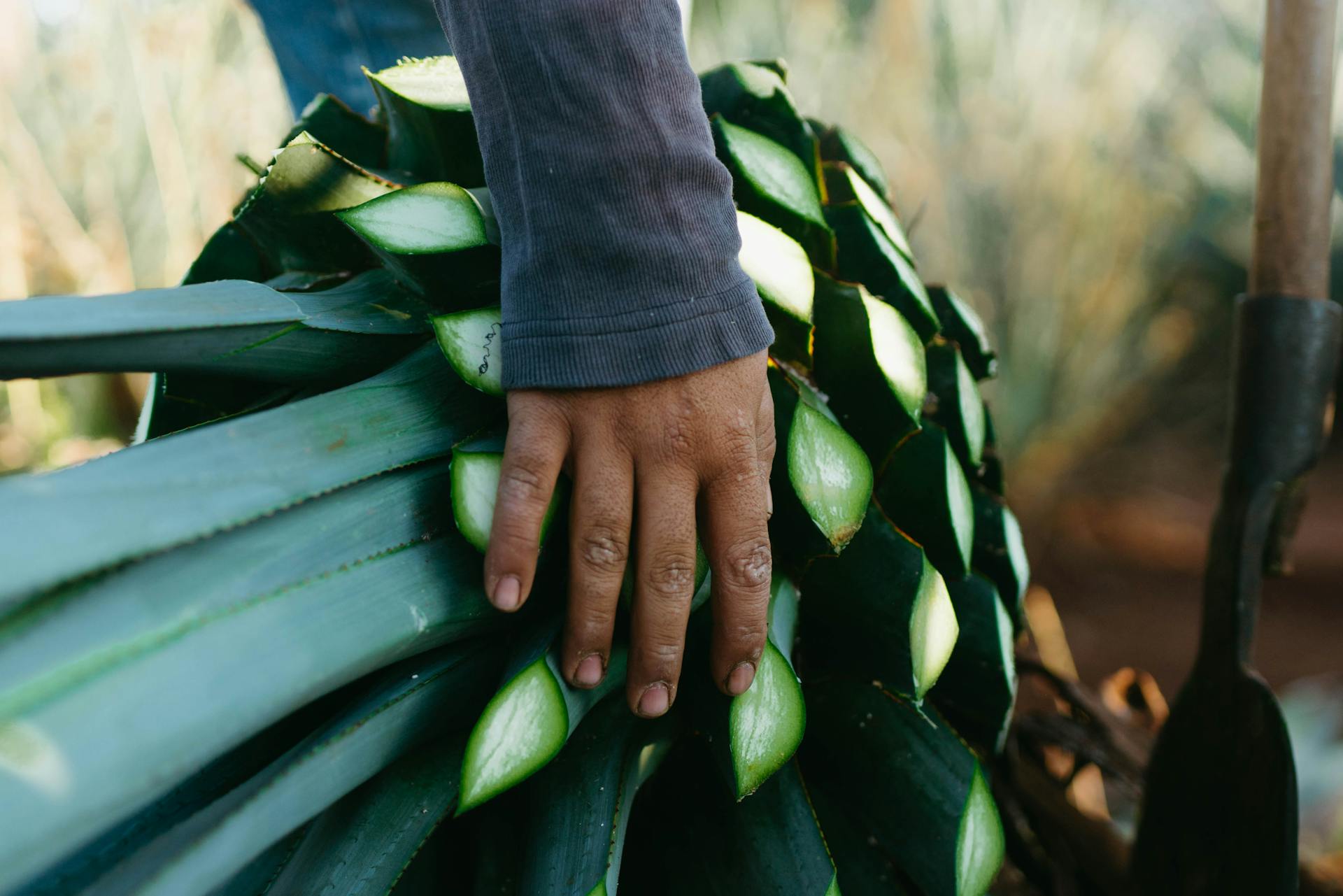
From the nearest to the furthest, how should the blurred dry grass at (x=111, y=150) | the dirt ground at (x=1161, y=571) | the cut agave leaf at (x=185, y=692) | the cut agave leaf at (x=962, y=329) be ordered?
the cut agave leaf at (x=185, y=692), the cut agave leaf at (x=962, y=329), the dirt ground at (x=1161, y=571), the blurred dry grass at (x=111, y=150)

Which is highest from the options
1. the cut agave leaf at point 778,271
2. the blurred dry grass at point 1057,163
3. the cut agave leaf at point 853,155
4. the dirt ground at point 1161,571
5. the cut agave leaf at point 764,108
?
the cut agave leaf at point 764,108

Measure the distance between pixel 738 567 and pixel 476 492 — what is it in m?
0.13

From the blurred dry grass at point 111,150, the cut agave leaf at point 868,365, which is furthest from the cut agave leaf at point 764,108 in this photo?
the blurred dry grass at point 111,150

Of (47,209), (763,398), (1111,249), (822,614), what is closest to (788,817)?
(822,614)

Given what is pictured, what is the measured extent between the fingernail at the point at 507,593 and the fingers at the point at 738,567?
96 millimetres

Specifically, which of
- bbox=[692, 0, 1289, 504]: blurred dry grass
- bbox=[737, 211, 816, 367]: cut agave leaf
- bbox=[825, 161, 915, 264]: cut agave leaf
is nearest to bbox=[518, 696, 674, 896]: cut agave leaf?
bbox=[737, 211, 816, 367]: cut agave leaf

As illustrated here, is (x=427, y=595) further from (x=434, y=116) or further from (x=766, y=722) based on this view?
(x=434, y=116)

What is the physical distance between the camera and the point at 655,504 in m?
0.42

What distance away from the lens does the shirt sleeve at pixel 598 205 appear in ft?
1.30

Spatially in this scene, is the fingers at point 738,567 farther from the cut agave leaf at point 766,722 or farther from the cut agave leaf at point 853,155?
the cut agave leaf at point 853,155

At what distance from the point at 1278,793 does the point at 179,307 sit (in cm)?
71

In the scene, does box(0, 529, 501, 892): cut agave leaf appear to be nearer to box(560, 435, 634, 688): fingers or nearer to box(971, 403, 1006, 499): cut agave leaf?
box(560, 435, 634, 688): fingers

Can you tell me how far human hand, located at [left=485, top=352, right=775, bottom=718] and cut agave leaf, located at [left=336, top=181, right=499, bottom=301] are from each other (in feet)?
0.27

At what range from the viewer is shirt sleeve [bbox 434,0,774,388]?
40 cm
